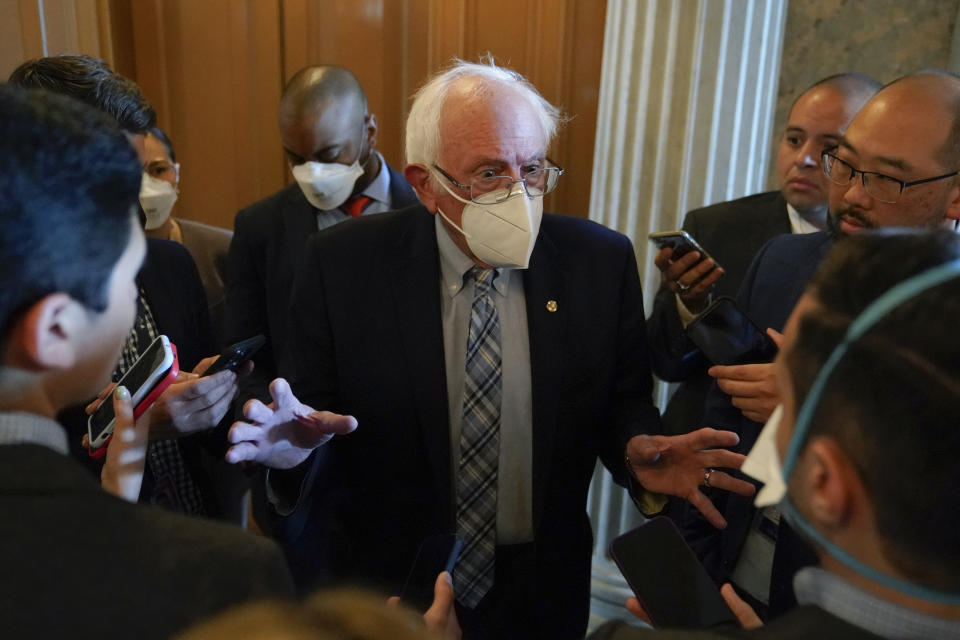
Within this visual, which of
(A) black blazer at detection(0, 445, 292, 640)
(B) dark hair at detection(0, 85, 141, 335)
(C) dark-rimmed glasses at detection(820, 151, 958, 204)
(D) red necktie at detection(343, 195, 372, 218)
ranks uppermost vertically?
(B) dark hair at detection(0, 85, 141, 335)

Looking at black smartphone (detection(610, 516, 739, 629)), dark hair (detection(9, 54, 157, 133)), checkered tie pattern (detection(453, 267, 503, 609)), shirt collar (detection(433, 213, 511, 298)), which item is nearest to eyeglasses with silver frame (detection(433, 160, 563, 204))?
shirt collar (detection(433, 213, 511, 298))

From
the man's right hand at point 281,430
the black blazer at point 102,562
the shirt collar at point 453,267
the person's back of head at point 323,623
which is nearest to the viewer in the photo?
the person's back of head at point 323,623

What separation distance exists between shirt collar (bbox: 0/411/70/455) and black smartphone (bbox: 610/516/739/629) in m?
0.85

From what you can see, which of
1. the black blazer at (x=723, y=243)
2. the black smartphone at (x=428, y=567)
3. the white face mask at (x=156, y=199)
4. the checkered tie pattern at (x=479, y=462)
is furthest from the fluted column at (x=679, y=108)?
the white face mask at (x=156, y=199)

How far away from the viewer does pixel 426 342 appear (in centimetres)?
174

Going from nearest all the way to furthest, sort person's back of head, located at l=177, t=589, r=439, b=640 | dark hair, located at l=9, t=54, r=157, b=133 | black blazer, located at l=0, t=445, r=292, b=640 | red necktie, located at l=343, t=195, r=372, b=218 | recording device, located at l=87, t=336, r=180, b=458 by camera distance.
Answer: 1. person's back of head, located at l=177, t=589, r=439, b=640
2. black blazer, located at l=0, t=445, r=292, b=640
3. recording device, located at l=87, t=336, r=180, b=458
4. dark hair, located at l=9, t=54, r=157, b=133
5. red necktie, located at l=343, t=195, r=372, b=218

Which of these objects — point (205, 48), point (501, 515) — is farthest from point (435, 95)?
point (205, 48)

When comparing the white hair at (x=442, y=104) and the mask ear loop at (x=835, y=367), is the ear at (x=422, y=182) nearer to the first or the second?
the white hair at (x=442, y=104)

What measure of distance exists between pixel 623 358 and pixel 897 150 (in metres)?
0.74

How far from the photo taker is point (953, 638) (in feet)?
2.45

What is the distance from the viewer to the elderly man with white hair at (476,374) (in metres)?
1.74

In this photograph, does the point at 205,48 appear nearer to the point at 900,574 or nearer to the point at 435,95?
the point at 435,95

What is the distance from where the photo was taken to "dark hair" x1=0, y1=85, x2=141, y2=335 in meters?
0.76

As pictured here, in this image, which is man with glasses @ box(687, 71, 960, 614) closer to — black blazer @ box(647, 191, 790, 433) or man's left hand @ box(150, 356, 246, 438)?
black blazer @ box(647, 191, 790, 433)
